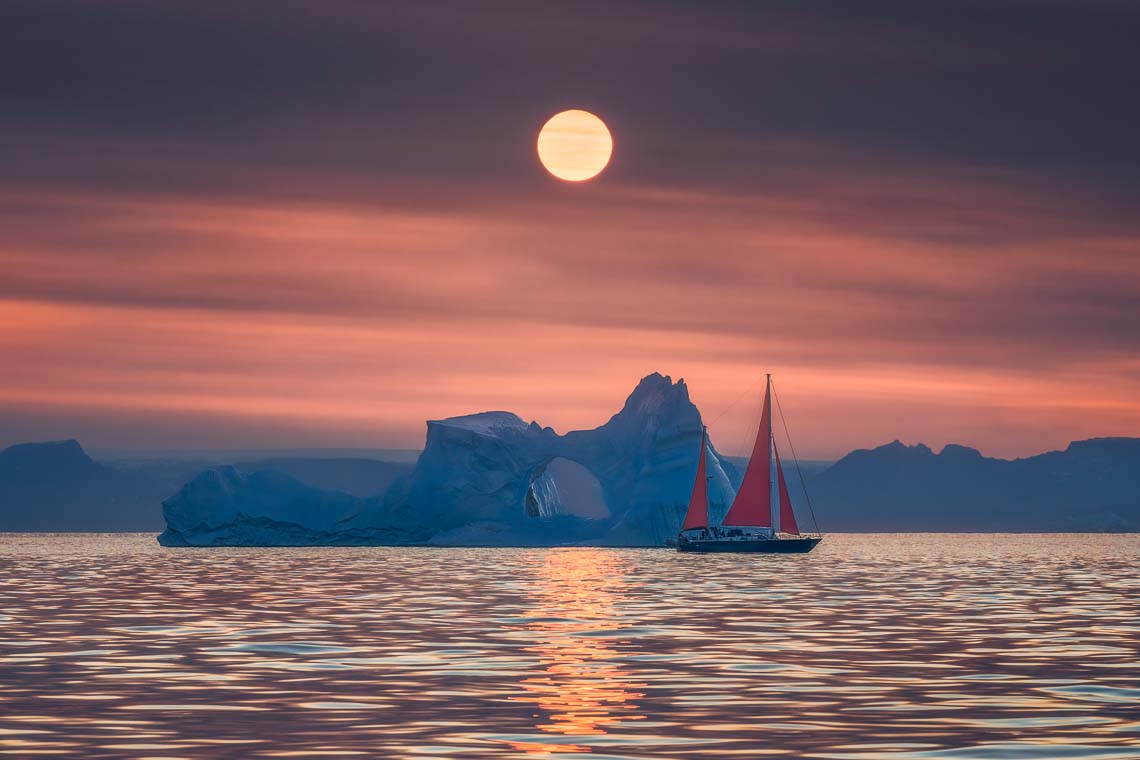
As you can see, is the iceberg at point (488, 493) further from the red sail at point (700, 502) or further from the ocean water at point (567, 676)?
the ocean water at point (567, 676)

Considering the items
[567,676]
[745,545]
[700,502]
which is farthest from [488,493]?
[567,676]

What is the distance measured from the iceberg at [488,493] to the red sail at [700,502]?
7338mm

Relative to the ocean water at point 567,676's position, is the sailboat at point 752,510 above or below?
above

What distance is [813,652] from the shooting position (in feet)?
104

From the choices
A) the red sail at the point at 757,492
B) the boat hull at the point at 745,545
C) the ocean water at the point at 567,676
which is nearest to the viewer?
the ocean water at the point at 567,676

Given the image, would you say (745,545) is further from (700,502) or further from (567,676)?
(567,676)

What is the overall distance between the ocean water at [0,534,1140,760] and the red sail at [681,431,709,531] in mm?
55363

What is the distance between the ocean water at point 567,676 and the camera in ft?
64.2

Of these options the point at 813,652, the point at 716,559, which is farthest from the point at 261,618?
the point at 716,559

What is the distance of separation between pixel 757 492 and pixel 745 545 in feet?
27.1

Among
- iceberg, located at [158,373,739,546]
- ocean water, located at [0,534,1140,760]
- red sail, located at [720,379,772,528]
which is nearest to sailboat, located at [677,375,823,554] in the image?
red sail, located at [720,379,772,528]

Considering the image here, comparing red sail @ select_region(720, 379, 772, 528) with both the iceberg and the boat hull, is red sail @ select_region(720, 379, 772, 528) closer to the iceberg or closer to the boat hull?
the boat hull

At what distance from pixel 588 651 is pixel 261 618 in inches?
485

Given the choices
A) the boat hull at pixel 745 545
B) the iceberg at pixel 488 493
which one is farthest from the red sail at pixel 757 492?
the iceberg at pixel 488 493
